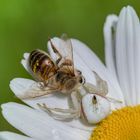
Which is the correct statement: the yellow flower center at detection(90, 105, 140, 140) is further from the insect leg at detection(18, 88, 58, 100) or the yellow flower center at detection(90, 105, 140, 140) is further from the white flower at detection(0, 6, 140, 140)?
the insect leg at detection(18, 88, 58, 100)

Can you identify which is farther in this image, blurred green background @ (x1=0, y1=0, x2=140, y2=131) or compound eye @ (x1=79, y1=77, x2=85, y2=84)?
blurred green background @ (x1=0, y1=0, x2=140, y2=131)

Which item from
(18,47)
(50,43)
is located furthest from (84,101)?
(18,47)

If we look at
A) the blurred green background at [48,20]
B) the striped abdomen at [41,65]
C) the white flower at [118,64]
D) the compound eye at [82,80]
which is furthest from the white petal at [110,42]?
the blurred green background at [48,20]

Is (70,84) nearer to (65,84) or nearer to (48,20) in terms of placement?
(65,84)

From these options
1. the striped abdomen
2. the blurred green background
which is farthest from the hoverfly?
the blurred green background

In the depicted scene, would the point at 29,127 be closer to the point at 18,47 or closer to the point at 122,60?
the point at 122,60
